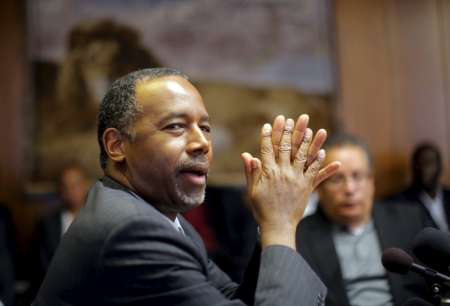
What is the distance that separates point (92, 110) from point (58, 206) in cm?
93

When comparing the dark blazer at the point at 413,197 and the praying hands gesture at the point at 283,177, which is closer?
the praying hands gesture at the point at 283,177

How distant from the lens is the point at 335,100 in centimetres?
513

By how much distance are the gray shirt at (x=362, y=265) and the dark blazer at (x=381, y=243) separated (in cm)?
6

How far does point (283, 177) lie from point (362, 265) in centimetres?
118

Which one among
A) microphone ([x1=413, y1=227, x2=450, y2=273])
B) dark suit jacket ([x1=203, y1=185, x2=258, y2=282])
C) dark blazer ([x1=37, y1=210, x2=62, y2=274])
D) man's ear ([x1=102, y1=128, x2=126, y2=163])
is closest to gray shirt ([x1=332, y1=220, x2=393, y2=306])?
microphone ([x1=413, y1=227, x2=450, y2=273])

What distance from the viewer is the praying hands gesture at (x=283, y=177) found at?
135 centimetres

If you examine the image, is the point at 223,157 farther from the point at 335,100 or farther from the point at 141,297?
the point at 141,297

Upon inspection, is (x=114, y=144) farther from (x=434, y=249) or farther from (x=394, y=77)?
(x=394, y=77)

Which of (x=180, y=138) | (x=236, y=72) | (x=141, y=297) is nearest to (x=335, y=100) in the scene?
(x=236, y=72)

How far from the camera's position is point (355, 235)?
2.48 metres

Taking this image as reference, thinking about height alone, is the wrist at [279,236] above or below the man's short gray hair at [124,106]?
below

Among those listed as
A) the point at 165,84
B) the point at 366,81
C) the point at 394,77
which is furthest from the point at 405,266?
the point at 394,77

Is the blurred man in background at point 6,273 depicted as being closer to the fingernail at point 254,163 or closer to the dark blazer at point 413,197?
the fingernail at point 254,163

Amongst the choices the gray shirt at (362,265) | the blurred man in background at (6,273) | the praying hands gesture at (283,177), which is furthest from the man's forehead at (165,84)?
the blurred man in background at (6,273)
